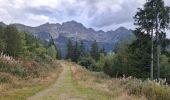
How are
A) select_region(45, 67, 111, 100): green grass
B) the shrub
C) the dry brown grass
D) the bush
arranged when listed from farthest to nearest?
1. the shrub
2. select_region(45, 67, 111, 100): green grass
3. the dry brown grass
4. the bush

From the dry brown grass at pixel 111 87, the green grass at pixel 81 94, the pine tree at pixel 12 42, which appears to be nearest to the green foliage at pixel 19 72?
the dry brown grass at pixel 111 87

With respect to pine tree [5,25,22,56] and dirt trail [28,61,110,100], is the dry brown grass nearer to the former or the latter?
dirt trail [28,61,110,100]

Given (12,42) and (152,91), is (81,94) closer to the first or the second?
(152,91)

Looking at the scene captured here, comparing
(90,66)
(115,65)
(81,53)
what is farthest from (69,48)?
(115,65)

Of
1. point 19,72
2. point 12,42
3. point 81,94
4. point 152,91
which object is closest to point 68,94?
point 81,94

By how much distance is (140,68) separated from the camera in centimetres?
6694

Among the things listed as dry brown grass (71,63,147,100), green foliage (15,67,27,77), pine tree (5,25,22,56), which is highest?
pine tree (5,25,22,56)

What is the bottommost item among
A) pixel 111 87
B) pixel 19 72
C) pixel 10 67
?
pixel 111 87

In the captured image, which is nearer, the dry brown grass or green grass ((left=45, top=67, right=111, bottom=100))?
the dry brown grass

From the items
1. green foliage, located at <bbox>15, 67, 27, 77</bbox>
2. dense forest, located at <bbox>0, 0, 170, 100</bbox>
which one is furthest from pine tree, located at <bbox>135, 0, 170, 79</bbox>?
green foliage, located at <bbox>15, 67, 27, 77</bbox>

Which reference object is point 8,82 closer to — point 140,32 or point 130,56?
point 140,32

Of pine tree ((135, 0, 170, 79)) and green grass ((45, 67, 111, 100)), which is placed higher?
pine tree ((135, 0, 170, 79))

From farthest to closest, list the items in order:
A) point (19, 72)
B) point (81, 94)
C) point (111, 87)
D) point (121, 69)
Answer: point (121, 69) → point (19, 72) → point (111, 87) → point (81, 94)

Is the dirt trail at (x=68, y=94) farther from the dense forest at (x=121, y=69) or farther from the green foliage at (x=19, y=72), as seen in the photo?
the green foliage at (x=19, y=72)
